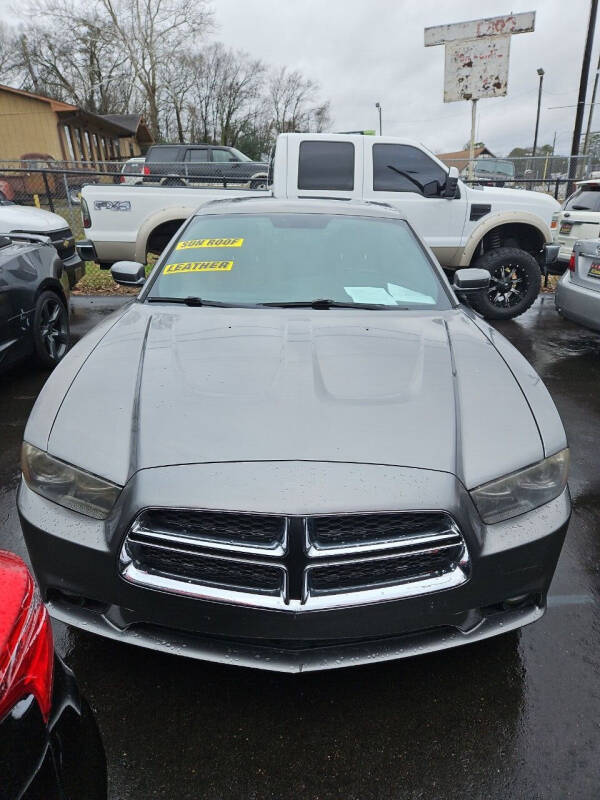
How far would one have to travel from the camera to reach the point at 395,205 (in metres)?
6.88

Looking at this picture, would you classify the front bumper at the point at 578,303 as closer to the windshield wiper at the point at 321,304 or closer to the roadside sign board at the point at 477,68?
the windshield wiper at the point at 321,304

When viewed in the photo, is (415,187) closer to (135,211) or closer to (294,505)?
(135,211)

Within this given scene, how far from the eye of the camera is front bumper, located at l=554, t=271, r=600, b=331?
527 cm

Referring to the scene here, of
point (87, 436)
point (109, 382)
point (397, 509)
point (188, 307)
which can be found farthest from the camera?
point (188, 307)

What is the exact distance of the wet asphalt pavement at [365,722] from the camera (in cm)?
169

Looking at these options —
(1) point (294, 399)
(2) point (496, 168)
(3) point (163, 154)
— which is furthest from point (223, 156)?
(1) point (294, 399)

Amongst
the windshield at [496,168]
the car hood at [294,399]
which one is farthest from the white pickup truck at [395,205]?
the windshield at [496,168]

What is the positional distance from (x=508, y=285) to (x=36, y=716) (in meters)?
7.28

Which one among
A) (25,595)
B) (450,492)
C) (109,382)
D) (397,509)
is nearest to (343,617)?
(397,509)

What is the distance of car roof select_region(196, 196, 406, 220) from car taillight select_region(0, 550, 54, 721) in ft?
9.25

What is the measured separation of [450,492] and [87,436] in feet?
3.98

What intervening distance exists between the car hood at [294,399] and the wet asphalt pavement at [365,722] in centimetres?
86

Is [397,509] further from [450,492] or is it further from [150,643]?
[150,643]

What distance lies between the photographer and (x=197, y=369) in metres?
2.20
